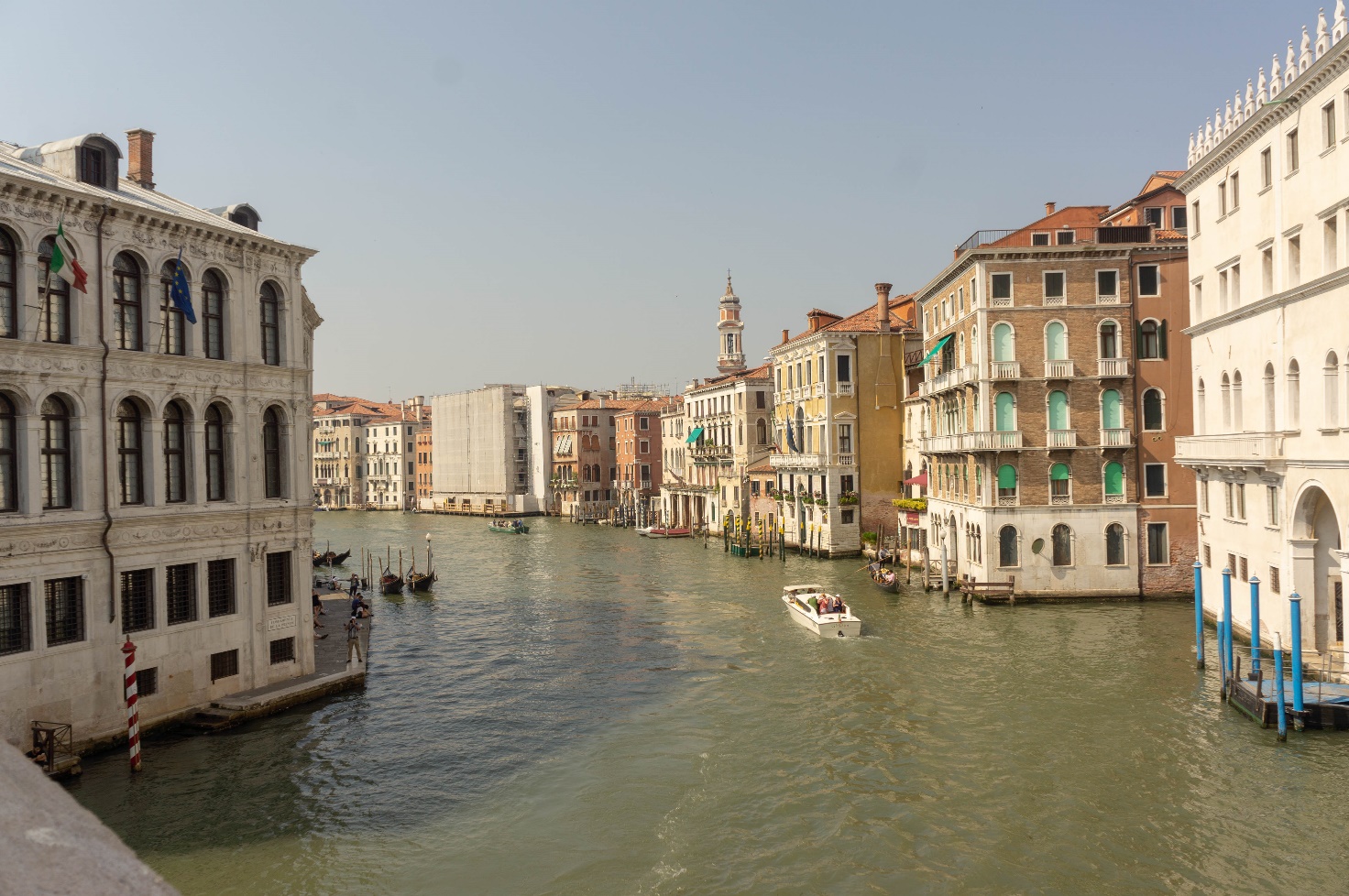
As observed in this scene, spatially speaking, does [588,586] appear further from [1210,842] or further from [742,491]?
[1210,842]

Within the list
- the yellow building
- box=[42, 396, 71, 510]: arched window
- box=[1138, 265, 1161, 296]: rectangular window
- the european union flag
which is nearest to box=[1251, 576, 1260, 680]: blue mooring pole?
box=[1138, 265, 1161, 296]: rectangular window

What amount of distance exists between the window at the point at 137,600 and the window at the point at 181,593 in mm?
329

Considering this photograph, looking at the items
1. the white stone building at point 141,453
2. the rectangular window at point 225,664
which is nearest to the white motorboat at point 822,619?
the white stone building at point 141,453

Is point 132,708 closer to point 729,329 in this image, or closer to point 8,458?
point 8,458

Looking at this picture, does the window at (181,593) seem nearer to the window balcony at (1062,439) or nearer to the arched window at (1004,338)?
the arched window at (1004,338)

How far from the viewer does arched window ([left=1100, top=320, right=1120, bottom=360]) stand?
30.9 m

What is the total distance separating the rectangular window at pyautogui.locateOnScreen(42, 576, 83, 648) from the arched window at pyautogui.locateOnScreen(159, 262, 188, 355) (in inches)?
164

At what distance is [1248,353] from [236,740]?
2179 centimetres

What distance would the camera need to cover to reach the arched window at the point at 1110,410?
30.9 metres

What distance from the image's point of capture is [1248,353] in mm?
22484

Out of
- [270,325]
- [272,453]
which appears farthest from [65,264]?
[272,453]

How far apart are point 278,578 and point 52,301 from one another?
6.47 m

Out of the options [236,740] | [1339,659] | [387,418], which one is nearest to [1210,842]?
[1339,659]

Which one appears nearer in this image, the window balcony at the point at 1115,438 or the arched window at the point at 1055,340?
the window balcony at the point at 1115,438
